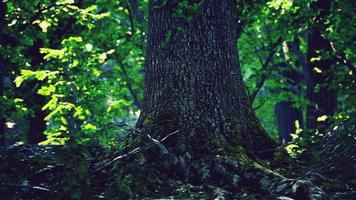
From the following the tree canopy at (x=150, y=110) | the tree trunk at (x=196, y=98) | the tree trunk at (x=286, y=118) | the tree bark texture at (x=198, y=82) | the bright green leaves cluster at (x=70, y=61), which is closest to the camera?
the tree canopy at (x=150, y=110)

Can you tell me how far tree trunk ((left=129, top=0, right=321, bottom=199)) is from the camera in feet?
23.9

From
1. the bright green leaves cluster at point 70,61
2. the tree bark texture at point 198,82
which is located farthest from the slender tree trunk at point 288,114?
the tree bark texture at point 198,82

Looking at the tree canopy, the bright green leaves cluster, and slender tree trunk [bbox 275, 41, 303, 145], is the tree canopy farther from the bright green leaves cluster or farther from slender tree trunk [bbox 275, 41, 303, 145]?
slender tree trunk [bbox 275, 41, 303, 145]

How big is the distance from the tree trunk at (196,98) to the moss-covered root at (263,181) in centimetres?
3

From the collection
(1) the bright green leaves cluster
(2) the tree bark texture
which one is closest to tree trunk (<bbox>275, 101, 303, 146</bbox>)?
(1) the bright green leaves cluster

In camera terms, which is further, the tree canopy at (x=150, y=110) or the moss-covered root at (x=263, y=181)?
the tree canopy at (x=150, y=110)

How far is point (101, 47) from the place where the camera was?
1834 centimetres

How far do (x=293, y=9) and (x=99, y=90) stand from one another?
221 inches

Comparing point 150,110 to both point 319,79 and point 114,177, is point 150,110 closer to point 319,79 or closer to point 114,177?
point 114,177

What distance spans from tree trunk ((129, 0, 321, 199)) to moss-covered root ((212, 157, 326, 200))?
0.03 meters

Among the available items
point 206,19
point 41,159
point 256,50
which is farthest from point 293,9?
point 41,159

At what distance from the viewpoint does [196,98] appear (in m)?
7.63

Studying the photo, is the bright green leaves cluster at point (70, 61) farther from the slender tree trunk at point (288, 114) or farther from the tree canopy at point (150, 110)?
the slender tree trunk at point (288, 114)

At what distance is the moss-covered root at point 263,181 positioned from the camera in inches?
247
